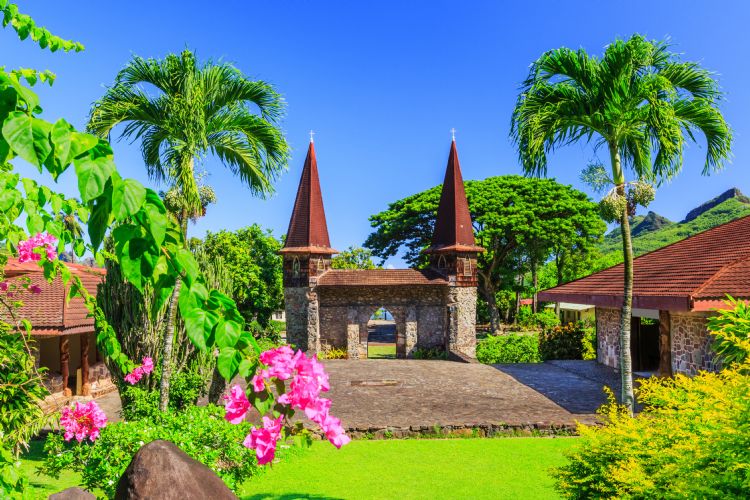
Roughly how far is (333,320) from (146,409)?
13488 millimetres

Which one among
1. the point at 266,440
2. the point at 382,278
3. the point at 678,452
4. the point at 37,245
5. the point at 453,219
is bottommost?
the point at 678,452

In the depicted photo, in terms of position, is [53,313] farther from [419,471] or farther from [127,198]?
[127,198]

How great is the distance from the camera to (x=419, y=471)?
7.70 m

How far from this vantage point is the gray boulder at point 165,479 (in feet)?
14.2

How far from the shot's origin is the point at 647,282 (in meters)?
13.1

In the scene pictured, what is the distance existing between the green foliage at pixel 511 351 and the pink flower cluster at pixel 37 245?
17607mm

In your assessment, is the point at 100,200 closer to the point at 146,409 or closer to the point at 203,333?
the point at 203,333

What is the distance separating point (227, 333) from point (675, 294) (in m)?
11.4

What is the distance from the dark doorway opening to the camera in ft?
51.2

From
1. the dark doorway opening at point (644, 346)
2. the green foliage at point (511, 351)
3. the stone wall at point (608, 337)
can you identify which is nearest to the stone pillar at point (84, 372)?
the green foliage at point (511, 351)

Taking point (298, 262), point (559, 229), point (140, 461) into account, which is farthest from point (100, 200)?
point (559, 229)

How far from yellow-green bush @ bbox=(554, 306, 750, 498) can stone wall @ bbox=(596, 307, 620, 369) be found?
10.5m

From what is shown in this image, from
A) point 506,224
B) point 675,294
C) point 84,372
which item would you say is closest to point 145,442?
point 675,294

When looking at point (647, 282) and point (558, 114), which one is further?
point (647, 282)
